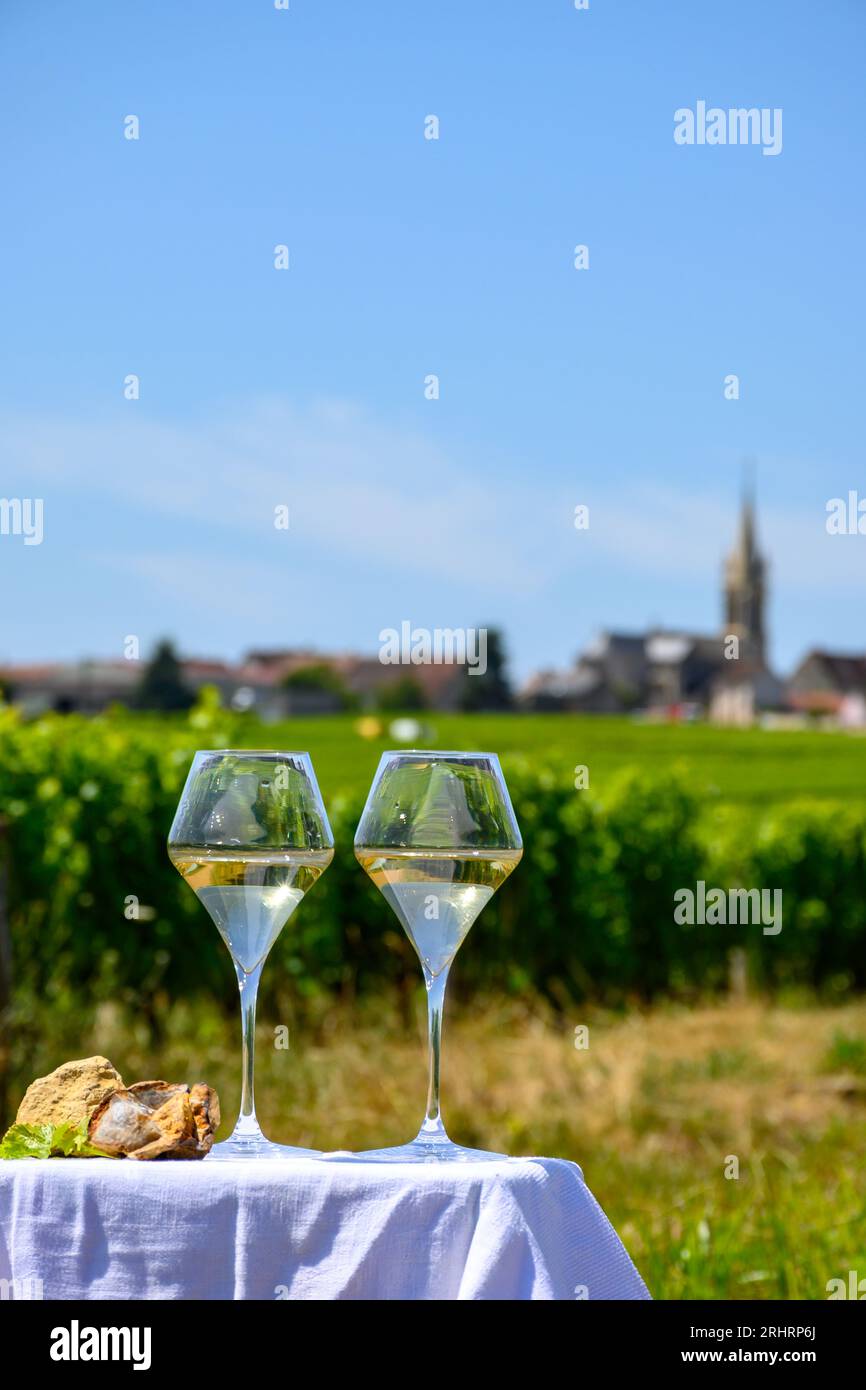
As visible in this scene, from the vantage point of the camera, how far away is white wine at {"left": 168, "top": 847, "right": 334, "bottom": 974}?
1706mm

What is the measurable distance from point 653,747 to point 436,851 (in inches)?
2307

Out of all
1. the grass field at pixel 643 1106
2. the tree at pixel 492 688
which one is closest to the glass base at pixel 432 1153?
the grass field at pixel 643 1106

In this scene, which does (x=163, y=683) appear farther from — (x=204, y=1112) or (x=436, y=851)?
(x=436, y=851)

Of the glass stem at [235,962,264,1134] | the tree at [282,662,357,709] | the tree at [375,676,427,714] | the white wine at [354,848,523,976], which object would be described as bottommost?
the glass stem at [235,962,264,1134]

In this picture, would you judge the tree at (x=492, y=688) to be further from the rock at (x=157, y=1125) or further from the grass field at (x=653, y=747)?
the rock at (x=157, y=1125)

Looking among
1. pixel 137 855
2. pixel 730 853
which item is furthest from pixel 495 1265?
pixel 730 853

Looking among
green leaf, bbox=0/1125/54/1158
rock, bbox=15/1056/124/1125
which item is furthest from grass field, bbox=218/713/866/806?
green leaf, bbox=0/1125/54/1158

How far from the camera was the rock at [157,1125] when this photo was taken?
1.73 meters

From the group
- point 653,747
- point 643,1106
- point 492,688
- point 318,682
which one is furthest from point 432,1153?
point 318,682

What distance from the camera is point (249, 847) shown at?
1705mm

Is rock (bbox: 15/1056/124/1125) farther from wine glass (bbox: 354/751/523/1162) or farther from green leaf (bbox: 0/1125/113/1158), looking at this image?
wine glass (bbox: 354/751/523/1162)

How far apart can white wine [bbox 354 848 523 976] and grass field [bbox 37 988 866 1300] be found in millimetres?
2898
